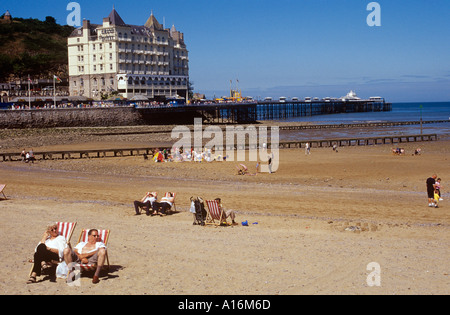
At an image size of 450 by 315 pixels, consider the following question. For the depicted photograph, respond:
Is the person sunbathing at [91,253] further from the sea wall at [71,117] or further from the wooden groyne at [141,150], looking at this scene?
the sea wall at [71,117]

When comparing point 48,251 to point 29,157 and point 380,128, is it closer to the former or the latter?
point 29,157

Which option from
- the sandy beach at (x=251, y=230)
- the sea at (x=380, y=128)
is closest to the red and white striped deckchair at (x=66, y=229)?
the sandy beach at (x=251, y=230)

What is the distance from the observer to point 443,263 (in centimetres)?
901

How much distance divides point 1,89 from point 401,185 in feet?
253

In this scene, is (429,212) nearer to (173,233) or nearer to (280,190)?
(280,190)

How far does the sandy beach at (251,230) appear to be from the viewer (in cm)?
802

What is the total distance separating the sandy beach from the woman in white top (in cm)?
26

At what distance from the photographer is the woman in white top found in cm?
812

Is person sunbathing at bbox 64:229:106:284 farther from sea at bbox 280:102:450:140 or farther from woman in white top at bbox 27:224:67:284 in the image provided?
sea at bbox 280:102:450:140

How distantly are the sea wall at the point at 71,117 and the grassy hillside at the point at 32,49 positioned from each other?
1477 inches

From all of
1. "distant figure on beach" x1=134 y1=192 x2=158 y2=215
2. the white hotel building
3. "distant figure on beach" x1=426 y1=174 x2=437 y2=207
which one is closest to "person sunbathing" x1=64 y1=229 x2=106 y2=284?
"distant figure on beach" x1=134 y1=192 x2=158 y2=215

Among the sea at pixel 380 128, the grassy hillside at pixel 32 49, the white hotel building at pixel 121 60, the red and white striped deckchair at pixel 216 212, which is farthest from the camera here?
the grassy hillside at pixel 32 49

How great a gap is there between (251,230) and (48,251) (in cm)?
511
